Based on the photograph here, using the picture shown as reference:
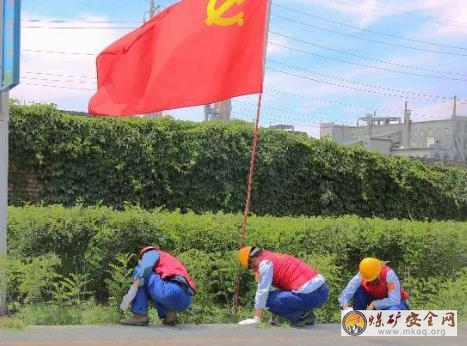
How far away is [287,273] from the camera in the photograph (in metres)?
6.91

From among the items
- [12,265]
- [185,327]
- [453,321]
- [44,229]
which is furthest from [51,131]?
[453,321]

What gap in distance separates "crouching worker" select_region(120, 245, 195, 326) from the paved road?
174mm

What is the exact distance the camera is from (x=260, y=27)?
7.23m

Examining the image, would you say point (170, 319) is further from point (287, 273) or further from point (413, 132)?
point (413, 132)

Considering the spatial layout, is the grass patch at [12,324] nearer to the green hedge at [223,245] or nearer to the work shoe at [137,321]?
the green hedge at [223,245]

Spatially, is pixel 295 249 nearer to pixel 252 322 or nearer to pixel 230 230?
pixel 230 230

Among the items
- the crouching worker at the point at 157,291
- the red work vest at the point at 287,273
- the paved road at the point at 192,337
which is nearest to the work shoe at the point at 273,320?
the paved road at the point at 192,337

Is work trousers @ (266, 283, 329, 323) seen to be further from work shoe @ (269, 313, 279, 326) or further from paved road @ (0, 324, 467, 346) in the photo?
paved road @ (0, 324, 467, 346)

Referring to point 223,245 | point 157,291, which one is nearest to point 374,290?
point 223,245

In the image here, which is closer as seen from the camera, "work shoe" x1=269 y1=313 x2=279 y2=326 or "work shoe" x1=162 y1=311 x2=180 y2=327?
"work shoe" x1=162 y1=311 x2=180 y2=327

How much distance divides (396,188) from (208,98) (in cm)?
1081

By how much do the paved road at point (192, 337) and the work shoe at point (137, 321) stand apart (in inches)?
4.2

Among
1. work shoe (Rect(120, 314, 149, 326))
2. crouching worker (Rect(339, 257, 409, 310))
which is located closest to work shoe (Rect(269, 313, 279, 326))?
crouching worker (Rect(339, 257, 409, 310))

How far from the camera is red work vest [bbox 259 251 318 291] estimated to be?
6.88 m
